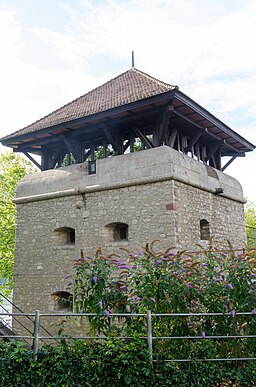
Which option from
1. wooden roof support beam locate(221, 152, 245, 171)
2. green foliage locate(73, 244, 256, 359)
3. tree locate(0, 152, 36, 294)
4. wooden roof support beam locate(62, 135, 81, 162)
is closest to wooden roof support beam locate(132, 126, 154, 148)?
wooden roof support beam locate(62, 135, 81, 162)

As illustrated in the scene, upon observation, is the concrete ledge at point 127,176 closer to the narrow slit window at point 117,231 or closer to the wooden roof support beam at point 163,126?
the wooden roof support beam at point 163,126

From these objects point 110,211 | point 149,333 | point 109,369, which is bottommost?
point 109,369

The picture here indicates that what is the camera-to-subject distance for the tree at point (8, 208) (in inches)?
683

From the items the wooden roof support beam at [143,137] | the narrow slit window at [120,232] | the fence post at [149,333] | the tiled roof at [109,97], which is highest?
the tiled roof at [109,97]

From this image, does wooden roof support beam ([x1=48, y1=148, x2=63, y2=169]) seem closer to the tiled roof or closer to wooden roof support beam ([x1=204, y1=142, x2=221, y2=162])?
the tiled roof

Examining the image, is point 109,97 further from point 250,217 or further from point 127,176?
point 250,217

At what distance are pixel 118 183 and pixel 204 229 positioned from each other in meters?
2.74

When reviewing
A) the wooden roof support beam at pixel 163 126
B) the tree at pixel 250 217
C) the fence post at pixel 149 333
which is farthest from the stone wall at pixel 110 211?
the tree at pixel 250 217

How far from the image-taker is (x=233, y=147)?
516 inches

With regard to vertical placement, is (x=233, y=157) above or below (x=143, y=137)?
above

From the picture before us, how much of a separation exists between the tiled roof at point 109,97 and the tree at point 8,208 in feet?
22.2

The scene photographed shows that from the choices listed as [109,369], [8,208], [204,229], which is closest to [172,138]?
[204,229]

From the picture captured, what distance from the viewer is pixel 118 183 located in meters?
9.86

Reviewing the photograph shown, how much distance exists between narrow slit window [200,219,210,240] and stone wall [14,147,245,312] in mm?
116
